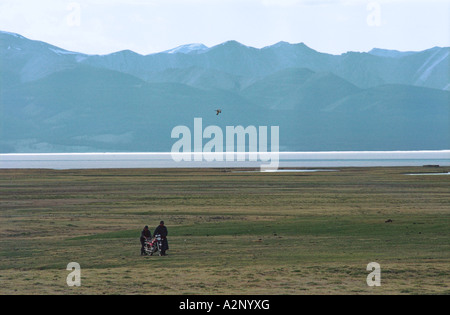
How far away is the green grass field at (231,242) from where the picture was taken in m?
26.2

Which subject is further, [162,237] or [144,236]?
[144,236]

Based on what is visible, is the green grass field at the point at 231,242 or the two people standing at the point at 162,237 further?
the two people standing at the point at 162,237

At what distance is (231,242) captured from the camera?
38125 millimetres

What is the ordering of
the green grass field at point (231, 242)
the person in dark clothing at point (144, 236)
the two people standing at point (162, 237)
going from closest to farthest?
the green grass field at point (231, 242) → the two people standing at point (162, 237) → the person in dark clothing at point (144, 236)

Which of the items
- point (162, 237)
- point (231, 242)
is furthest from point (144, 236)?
point (231, 242)

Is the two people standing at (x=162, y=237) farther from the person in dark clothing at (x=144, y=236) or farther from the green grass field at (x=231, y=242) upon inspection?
the green grass field at (x=231, y=242)

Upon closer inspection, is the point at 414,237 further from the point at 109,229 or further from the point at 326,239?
the point at 109,229

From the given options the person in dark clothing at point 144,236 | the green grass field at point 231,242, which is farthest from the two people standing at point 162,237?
the green grass field at point 231,242

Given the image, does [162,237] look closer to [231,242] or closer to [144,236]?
[144,236]

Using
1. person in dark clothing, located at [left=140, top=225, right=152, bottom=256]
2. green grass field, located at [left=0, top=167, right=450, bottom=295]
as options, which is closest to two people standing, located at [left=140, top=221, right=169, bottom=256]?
person in dark clothing, located at [left=140, top=225, right=152, bottom=256]

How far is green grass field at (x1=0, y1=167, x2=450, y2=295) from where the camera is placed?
26234mm

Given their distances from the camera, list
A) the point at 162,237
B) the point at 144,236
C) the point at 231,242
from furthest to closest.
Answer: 1. the point at 231,242
2. the point at 144,236
3. the point at 162,237

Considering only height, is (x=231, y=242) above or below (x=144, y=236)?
below
